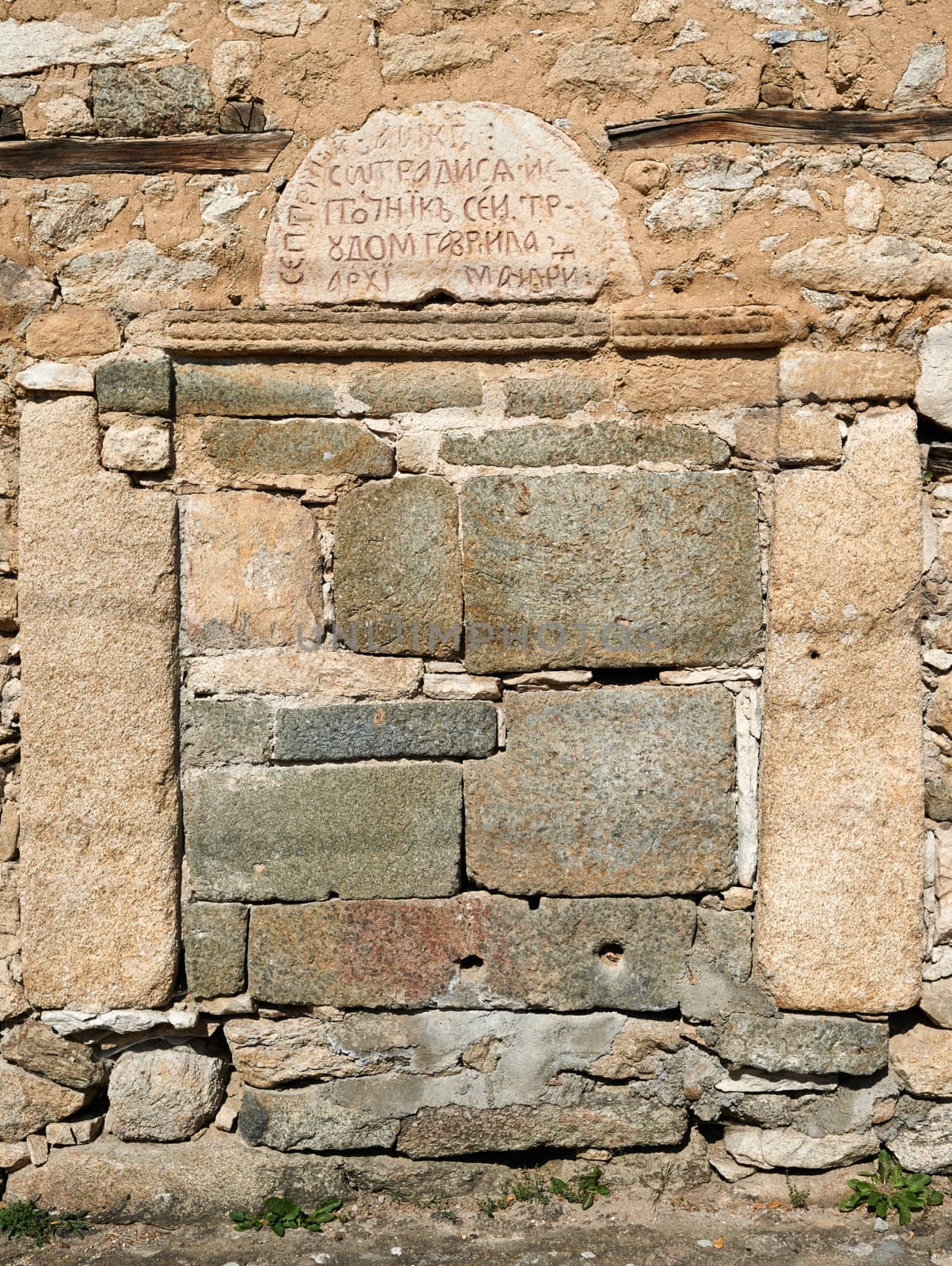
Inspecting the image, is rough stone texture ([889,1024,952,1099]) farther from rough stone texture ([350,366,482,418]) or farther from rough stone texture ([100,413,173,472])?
rough stone texture ([100,413,173,472])

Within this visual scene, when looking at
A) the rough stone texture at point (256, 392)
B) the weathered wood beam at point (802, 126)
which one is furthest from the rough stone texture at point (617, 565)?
the weathered wood beam at point (802, 126)

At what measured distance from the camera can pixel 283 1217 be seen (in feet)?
9.32

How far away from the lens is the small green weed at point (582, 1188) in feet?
9.45

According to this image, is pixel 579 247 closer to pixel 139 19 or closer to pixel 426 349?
pixel 426 349

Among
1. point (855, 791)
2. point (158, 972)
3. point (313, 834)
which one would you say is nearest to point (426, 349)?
point (313, 834)

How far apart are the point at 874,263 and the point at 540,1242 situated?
8.70 feet

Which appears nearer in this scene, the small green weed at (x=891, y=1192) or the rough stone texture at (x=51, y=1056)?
the small green weed at (x=891, y=1192)

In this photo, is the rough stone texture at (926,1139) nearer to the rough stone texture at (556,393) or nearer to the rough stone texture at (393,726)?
the rough stone texture at (393,726)

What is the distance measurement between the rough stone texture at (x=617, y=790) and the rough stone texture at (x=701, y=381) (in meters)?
0.76

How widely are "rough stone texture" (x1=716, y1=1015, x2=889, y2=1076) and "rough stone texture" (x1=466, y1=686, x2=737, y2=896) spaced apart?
1.30 feet

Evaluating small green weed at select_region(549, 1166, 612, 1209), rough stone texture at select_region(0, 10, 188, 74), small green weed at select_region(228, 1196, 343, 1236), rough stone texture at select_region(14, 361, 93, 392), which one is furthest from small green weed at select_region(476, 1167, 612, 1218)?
rough stone texture at select_region(0, 10, 188, 74)

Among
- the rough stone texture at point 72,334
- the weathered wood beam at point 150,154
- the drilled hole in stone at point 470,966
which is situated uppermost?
the weathered wood beam at point 150,154

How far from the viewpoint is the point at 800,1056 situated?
9.27 ft

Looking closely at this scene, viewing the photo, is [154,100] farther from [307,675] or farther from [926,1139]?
[926,1139]
